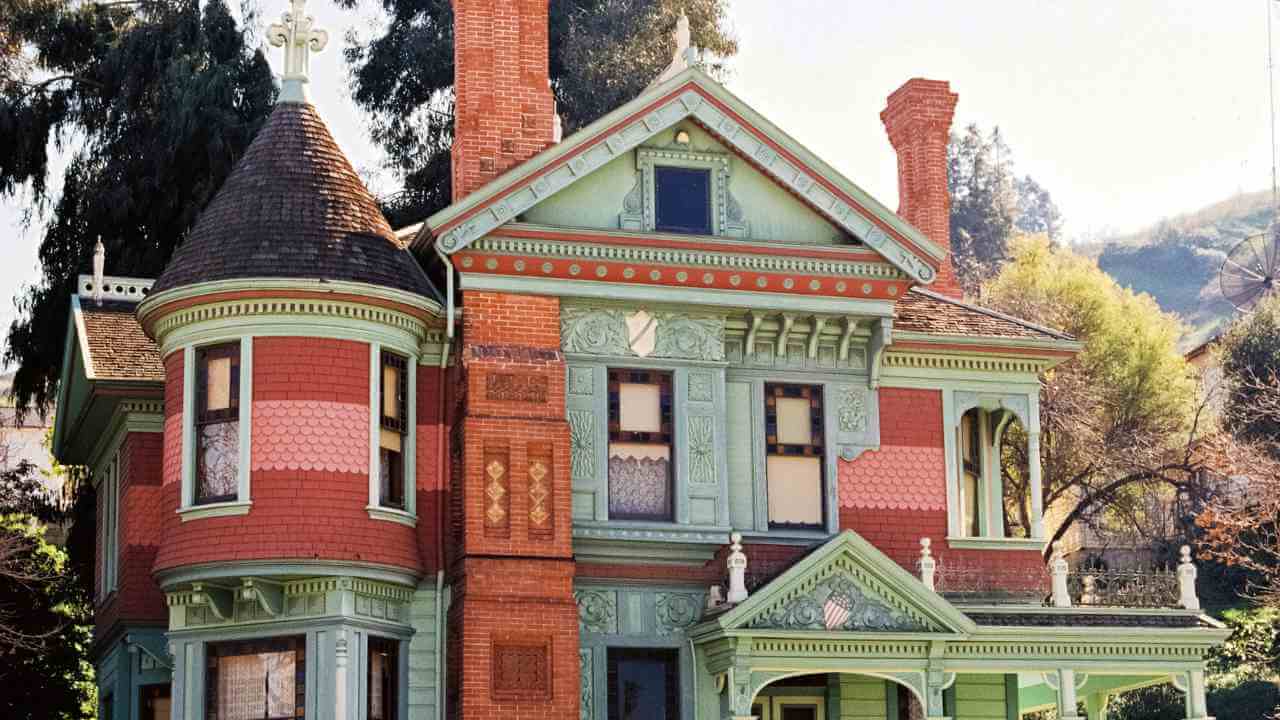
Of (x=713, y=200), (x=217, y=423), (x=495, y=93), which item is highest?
(x=495, y=93)

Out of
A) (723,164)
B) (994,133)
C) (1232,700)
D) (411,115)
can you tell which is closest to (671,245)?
(723,164)

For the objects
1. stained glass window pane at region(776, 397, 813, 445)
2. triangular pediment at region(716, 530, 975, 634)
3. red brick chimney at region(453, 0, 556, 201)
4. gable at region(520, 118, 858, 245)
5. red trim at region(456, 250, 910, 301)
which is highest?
red brick chimney at region(453, 0, 556, 201)

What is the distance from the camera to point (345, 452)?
84.1 ft

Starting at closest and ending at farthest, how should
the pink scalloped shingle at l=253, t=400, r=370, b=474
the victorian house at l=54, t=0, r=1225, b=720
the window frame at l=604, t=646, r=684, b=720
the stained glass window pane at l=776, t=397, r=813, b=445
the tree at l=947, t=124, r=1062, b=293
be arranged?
the pink scalloped shingle at l=253, t=400, r=370, b=474 < the victorian house at l=54, t=0, r=1225, b=720 < the window frame at l=604, t=646, r=684, b=720 < the stained glass window pane at l=776, t=397, r=813, b=445 < the tree at l=947, t=124, r=1062, b=293

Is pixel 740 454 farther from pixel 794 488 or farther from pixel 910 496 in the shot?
pixel 910 496

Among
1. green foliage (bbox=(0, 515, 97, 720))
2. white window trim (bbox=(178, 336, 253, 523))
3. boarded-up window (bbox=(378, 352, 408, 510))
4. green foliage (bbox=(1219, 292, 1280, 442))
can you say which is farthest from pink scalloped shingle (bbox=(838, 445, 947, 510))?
green foliage (bbox=(1219, 292, 1280, 442))

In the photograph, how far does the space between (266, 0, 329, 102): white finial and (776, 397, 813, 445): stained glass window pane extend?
7836 millimetres

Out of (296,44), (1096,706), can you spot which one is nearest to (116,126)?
(296,44)

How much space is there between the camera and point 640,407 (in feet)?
90.6

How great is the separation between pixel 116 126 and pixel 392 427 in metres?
21.0

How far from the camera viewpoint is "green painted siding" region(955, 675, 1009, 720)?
1140 inches

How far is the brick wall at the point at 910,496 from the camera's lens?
94.0ft

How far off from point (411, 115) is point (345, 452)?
88.8 ft

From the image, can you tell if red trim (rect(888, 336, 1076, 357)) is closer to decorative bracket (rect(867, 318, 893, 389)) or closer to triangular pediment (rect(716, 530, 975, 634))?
decorative bracket (rect(867, 318, 893, 389))
